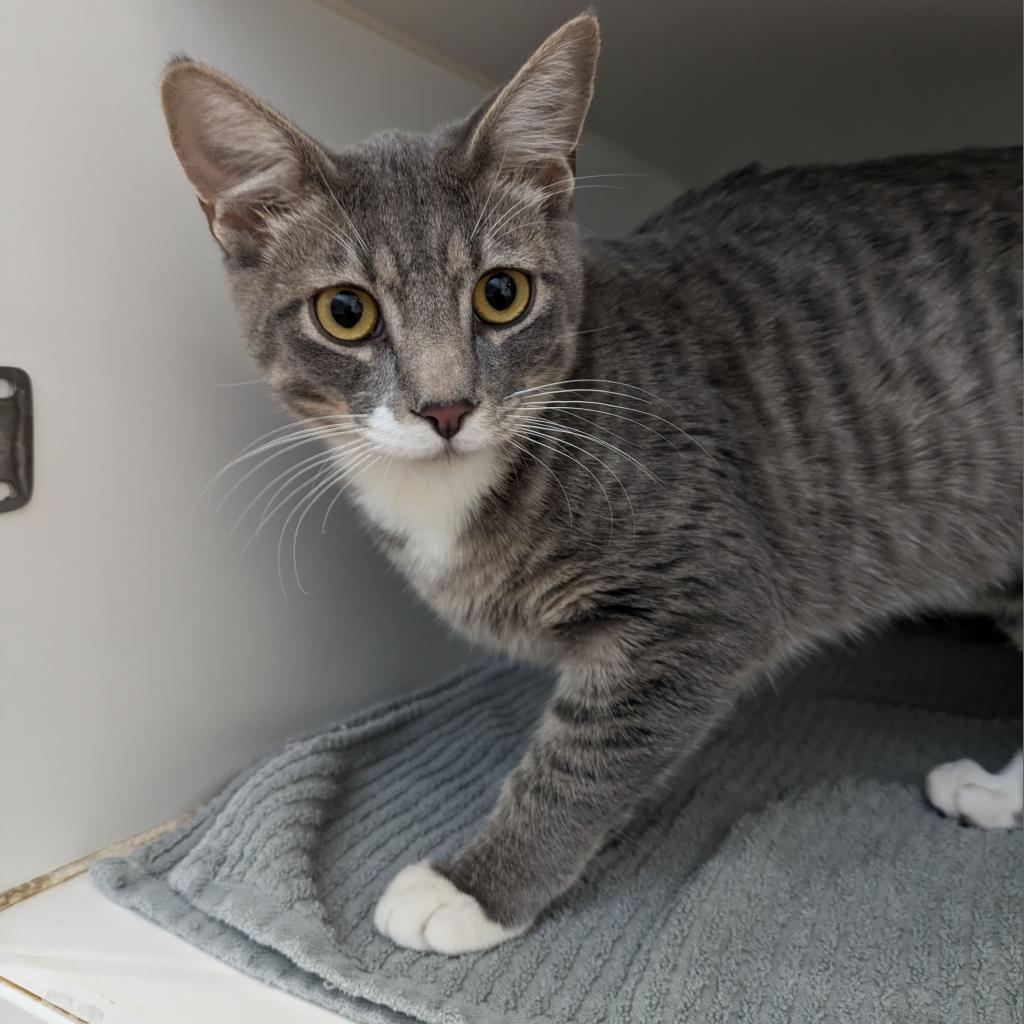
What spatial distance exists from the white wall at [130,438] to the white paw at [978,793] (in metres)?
0.79

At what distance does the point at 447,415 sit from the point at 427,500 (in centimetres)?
18

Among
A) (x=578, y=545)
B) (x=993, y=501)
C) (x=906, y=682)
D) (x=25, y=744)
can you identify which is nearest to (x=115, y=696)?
(x=25, y=744)

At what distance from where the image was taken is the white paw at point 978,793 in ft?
3.43

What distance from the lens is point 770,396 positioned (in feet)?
3.43

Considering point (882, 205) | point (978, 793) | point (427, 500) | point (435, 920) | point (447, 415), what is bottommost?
point (978, 793)

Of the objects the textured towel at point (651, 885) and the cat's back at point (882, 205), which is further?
the cat's back at point (882, 205)

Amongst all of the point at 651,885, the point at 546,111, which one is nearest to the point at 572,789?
the point at 651,885

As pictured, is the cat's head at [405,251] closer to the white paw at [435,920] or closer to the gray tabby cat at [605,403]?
the gray tabby cat at [605,403]

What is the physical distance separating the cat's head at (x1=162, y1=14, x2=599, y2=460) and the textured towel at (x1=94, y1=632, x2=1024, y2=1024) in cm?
44

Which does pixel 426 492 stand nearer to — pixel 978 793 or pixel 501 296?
pixel 501 296

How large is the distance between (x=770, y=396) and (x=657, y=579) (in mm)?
287

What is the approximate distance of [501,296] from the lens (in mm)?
898

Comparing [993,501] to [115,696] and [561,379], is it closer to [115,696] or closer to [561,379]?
[561,379]

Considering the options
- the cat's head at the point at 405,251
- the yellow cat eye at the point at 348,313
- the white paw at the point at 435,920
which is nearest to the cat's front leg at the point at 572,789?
the white paw at the point at 435,920
